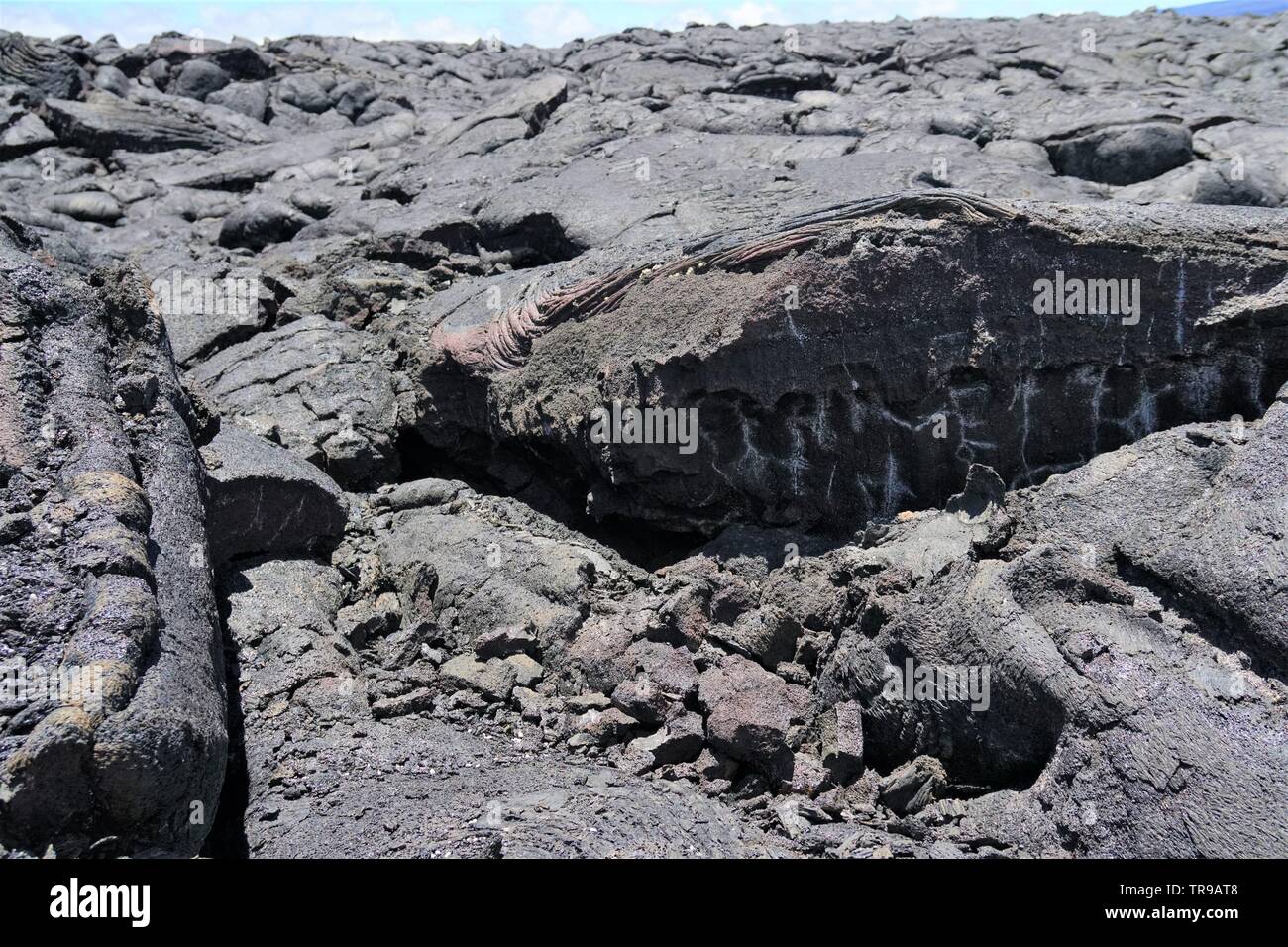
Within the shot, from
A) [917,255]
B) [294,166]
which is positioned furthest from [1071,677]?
[294,166]

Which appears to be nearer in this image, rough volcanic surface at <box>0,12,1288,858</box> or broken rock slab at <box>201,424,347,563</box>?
rough volcanic surface at <box>0,12,1288,858</box>

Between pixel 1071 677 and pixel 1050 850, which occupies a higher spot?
pixel 1071 677

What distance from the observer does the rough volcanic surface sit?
3.62 meters

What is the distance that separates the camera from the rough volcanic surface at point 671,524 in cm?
362

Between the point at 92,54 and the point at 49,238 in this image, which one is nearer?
the point at 49,238

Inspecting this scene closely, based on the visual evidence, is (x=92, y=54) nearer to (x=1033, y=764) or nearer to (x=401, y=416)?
(x=401, y=416)

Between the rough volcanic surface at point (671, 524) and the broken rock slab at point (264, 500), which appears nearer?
the rough volcanic surface at point (671, 524)

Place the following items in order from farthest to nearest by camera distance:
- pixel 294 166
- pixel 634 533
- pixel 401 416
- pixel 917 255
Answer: pixel 294 166
pixel 401 416
pixel 634 533
pixel 917 255

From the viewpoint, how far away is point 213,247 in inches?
383

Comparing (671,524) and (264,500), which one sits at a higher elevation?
(264,500)

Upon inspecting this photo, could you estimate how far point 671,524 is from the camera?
5.93 metres

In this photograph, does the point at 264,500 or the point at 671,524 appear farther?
the point at 671,524

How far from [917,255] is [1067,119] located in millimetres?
6086

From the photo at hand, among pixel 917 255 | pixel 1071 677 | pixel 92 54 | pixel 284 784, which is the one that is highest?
pixel 92 54
